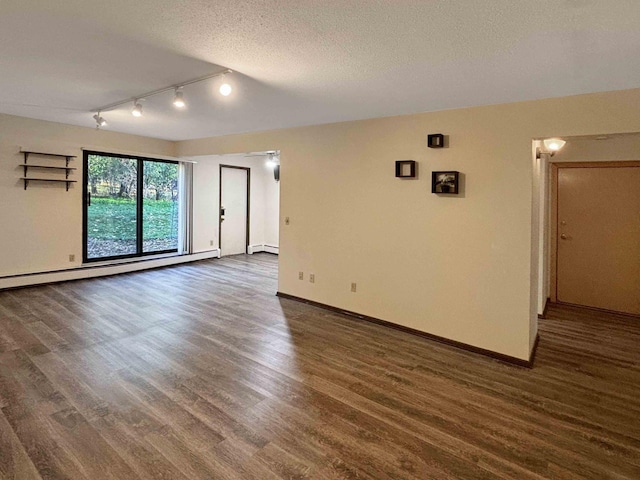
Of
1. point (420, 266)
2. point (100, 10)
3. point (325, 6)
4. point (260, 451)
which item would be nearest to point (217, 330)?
point (260, 451)

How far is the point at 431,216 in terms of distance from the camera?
380 centimetres

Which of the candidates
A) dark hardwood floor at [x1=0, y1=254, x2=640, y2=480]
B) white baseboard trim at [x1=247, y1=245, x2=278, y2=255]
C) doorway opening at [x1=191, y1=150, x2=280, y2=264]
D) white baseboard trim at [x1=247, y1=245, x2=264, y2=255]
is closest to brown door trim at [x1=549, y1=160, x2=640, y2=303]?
dark hardwood floor at [x1=0, y1=254, x2=640, y2=480]

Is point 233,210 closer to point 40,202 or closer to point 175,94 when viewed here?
point 40,202

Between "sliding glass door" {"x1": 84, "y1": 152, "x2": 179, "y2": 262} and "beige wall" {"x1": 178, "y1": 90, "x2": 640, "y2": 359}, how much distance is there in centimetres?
323

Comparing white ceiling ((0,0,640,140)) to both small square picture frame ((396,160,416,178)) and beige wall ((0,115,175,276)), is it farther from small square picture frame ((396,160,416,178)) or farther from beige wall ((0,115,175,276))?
beige wall ((0,115,175,276))

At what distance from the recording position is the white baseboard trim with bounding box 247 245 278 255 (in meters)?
9.13

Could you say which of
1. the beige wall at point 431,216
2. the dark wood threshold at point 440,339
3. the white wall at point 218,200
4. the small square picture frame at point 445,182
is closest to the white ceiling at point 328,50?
the beige wall at point 431,216

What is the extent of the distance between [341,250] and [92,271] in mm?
4468

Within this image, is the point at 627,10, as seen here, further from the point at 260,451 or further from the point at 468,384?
the point at 260,451

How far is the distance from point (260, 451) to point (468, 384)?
5.78 ft

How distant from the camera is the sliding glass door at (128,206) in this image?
6.19 m

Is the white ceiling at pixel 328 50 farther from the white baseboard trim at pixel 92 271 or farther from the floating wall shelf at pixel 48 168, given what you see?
the white baseboard trim at pixel 92 271

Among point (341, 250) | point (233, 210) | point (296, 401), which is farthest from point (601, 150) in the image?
point (233, 210)

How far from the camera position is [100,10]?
195cm
